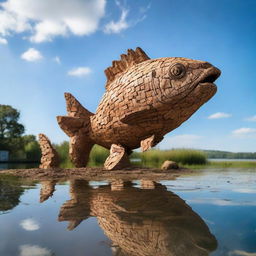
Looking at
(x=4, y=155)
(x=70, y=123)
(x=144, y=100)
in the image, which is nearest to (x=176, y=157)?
(x=70, y=123)

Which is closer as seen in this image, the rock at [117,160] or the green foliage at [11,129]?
the rock at [117,160]

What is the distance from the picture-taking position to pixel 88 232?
6.09ft

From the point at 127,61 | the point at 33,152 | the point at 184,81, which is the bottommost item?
the point at 33,152

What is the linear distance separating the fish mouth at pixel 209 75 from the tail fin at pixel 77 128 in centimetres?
447

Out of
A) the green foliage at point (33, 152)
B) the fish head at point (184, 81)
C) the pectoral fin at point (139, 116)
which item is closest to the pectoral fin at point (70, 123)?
the pectoral fin at point (139, 116)

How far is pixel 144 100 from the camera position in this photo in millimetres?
6895

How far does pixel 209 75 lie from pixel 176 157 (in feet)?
23.5

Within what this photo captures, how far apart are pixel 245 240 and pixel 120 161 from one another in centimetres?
594

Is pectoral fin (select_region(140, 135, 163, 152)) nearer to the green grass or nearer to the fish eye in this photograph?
the fish eye

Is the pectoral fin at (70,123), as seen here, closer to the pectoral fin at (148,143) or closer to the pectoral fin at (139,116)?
the pectoral fin at (139,116)

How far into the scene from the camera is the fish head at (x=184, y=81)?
6.50 metres

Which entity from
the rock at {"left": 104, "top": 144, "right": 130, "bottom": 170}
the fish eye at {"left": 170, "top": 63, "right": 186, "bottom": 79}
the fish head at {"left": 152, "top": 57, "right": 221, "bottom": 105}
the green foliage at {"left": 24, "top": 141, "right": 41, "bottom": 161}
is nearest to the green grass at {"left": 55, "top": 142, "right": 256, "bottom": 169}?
the rock at {"left": 104, "top": 144, "right": 130, "bottom": 170}

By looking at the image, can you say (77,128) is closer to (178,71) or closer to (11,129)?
(178,71)

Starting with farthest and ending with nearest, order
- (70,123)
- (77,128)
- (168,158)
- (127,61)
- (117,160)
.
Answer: (168,158)
(77,128)
(70,123)
(127,61)
(117,160)
